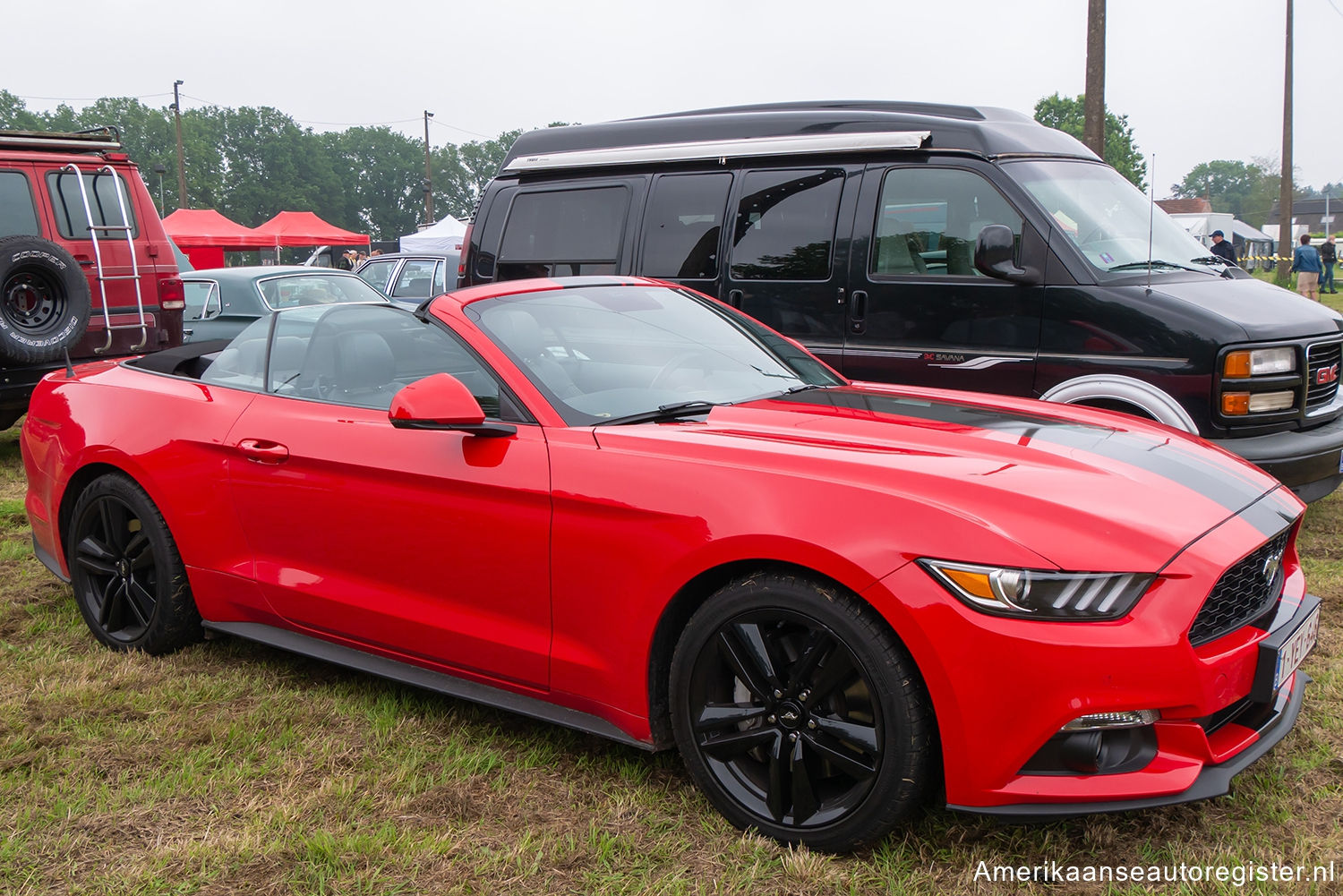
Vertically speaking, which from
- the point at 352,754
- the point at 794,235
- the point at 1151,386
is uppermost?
the point at 794,235

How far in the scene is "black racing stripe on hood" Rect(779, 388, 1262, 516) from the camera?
2.72 metres

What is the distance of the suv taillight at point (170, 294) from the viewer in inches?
354

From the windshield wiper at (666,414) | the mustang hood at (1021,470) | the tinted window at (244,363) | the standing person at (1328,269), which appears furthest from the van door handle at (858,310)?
the standing person at (1328,269)

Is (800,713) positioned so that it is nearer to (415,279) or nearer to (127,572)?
(127,572)

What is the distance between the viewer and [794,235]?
235 inches

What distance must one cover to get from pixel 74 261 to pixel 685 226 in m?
4.69

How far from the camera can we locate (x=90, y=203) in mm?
8617

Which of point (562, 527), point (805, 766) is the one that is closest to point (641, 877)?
point (805, 766)

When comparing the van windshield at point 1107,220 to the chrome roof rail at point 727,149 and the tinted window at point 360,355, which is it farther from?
the tinted window at point 360,355

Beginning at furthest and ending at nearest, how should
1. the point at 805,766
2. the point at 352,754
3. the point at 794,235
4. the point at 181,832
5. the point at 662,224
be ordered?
the point at 662,224 → the point at 794,235 → the point at 352,754 → the point at 181,832 → the point at 805,766

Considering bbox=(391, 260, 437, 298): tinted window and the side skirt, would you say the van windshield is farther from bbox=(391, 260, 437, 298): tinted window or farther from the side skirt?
bbox=(391, 260, 437, 298): tinted window

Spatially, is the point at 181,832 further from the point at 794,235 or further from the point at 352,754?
the point at 794,235

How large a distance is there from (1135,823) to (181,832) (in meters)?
2.44

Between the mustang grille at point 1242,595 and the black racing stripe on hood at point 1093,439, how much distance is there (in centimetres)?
14
